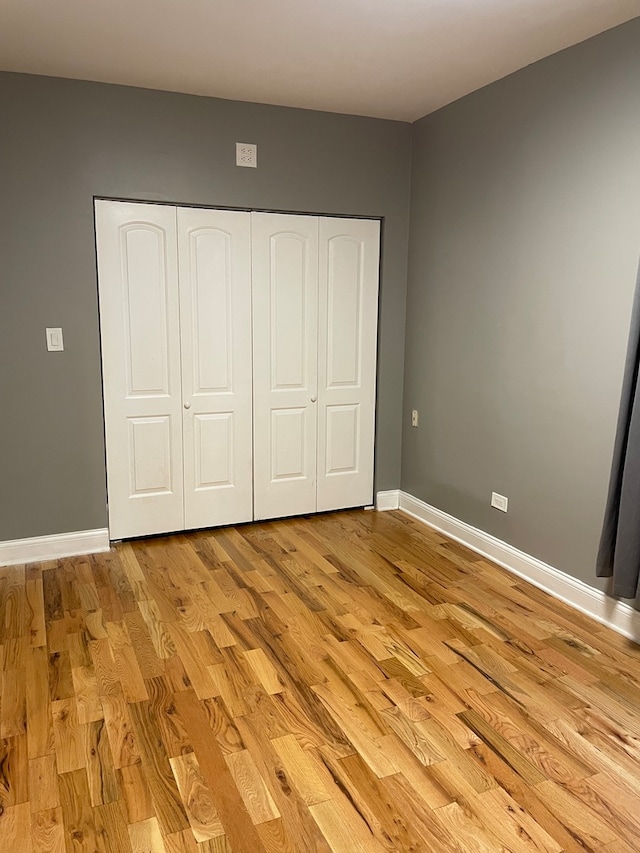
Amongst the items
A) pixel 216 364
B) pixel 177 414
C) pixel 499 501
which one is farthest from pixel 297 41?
pixel 499 501

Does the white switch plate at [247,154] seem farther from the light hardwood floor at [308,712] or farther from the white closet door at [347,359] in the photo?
the light hardwood floor at [308,712]

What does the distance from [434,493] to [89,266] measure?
8.19 feet

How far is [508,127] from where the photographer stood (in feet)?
10.9

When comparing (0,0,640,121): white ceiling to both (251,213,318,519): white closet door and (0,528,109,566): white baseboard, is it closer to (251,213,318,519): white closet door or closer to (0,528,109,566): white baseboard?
(251,213,318,519): white closet door

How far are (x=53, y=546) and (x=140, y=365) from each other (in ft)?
3.75

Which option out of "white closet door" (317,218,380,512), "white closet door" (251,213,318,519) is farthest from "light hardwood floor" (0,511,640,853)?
"white closet door" (317,218,380,512)

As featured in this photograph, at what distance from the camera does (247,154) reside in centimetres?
375

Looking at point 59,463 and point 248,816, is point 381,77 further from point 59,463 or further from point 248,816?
point 248,816

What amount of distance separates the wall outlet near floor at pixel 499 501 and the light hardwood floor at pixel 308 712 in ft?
1.11

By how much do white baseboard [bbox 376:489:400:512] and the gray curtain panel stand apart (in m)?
1.91

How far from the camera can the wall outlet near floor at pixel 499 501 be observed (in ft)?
11.6

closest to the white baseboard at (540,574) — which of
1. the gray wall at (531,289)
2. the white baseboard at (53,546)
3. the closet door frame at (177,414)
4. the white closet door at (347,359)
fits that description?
the gray wall at (531,289)

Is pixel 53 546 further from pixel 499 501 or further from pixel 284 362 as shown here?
pixel 499 501

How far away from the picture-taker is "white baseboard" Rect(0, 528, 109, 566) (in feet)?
11.7
